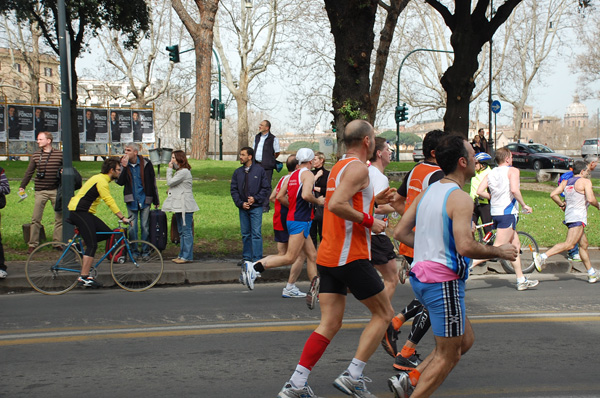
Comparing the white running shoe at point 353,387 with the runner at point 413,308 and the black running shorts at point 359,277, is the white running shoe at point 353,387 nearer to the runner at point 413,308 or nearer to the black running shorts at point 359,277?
the black running shorts at point 359,277

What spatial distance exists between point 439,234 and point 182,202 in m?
7.30

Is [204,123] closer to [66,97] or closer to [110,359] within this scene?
[66,97]

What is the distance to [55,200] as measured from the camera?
11172 mm

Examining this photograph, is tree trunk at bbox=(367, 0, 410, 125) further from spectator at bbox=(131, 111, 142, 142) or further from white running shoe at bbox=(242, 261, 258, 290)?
spectator at bbox=(131, 111, 142, 142)

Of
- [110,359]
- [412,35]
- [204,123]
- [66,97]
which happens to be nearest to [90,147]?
[204,123]

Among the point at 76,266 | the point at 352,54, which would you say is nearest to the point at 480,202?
the point at 352,54

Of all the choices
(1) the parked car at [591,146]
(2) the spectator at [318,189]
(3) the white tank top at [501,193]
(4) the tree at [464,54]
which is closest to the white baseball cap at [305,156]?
(2) the spectator at [318,189]

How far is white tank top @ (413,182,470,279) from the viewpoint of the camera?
3.87 meters

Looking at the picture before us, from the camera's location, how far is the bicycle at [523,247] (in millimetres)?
10273

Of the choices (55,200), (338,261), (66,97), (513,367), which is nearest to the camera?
(338,261)

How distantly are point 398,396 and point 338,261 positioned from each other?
953 mm

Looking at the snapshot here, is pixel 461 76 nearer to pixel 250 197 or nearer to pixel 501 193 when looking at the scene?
pixel 501 193

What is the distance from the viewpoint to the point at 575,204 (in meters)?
9.45

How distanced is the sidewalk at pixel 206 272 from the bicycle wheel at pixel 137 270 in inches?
8.1
